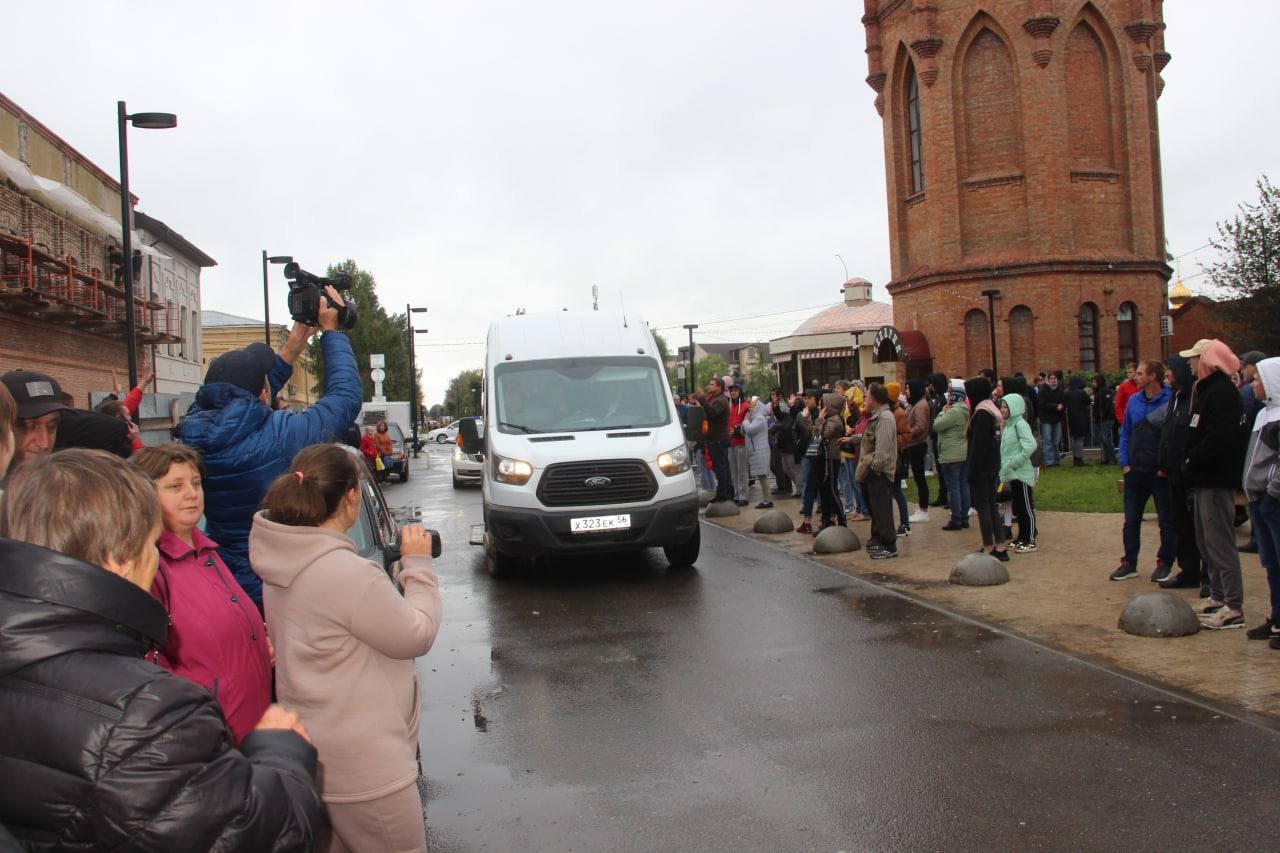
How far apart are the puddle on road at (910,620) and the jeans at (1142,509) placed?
2.20 meters

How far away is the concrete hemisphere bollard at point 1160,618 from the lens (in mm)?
7500

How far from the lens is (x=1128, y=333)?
33906 millimetres

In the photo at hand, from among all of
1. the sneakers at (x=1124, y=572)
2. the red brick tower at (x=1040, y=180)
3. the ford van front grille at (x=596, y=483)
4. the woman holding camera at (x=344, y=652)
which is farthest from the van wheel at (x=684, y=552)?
the red brick tower at (x=1040, y=180)

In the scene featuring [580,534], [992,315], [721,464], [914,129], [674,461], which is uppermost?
[914,129]

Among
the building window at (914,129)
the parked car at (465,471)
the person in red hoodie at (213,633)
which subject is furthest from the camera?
the building window at (914,129)

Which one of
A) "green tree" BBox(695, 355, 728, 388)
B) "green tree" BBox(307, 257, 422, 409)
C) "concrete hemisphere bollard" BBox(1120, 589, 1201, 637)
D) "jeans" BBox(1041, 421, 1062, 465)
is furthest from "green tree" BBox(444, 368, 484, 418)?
"concrete hemisphere bollard" BBox(1120, 589, 1201, 637)

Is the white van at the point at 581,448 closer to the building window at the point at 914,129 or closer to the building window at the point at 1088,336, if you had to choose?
the building window at the point at 1088,336

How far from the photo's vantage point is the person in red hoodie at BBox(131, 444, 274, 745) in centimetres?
269

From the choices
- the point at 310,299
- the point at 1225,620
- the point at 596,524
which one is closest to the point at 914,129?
the point at 596,524

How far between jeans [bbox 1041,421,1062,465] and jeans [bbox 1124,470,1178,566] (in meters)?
11.8

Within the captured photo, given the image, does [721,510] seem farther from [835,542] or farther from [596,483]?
[596,483]

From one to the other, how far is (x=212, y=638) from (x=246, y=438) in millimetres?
1608

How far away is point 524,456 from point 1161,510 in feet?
19.7

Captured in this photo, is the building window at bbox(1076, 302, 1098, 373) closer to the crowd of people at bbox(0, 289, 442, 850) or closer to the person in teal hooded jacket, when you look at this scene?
the person in teal hooded jacket
